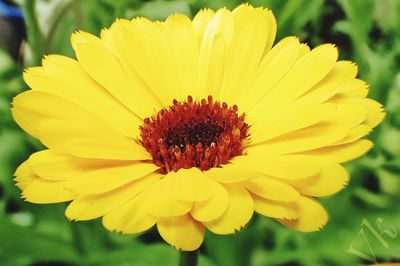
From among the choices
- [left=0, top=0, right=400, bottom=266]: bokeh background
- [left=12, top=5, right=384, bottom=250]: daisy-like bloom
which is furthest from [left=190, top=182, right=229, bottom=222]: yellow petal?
[left=0, top=0, right=400, bottom=266]: bokeh background

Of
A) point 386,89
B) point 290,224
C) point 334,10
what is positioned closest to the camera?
point 290,224

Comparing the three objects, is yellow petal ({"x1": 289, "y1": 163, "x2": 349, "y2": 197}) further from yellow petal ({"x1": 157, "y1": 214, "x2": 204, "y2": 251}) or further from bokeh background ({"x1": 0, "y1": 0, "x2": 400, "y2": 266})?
bokeh background ({"x1": 0, "y1": 0, "x2": 400, "y2": 266})

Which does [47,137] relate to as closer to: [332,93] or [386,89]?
[332,93]

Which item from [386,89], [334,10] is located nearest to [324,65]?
[386,89]

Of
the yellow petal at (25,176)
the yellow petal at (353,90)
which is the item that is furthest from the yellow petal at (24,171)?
the yellow petal at (353,90)

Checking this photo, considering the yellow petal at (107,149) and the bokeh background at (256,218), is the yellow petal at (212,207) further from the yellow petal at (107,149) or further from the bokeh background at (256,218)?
the bokeh background at (256,218)

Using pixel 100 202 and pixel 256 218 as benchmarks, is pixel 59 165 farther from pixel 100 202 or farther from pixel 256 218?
pixel 256 218

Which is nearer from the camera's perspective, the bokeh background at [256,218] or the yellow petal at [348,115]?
the yellow petal at [348,115]

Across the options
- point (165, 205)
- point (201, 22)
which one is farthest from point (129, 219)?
point (201, 22)
